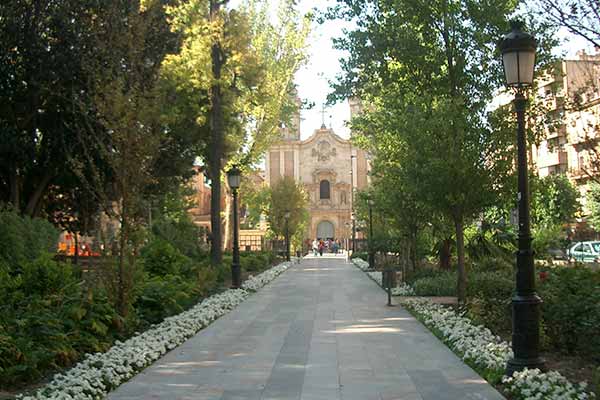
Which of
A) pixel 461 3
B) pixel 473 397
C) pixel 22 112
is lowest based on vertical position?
pixel 473 397

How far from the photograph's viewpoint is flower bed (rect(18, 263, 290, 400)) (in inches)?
280

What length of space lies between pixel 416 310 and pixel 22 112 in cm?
1555

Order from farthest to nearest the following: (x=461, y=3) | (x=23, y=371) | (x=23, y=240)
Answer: (x=23, y=240), (x=461, y=3), (x=23, y=371)

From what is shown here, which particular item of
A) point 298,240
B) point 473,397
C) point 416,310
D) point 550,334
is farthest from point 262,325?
point 298,240

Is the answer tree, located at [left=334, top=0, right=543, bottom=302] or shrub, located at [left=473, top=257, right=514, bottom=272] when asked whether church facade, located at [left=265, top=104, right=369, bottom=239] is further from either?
shrub, located at [left=473, top=257, right=514, bottom=272]

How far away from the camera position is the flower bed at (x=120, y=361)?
712 cm

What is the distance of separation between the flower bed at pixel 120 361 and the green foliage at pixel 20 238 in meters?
7.60

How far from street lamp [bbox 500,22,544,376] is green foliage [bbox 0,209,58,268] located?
45.6ft

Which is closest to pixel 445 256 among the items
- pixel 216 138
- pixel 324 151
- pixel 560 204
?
pixel 216 138

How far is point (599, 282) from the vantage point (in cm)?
975

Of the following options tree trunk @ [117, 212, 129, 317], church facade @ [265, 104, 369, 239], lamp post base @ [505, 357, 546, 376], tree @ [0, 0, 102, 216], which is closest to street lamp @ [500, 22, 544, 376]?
lamp post base @ [505, 357, 546, 376]

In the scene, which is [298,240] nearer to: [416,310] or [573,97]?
[416,310]

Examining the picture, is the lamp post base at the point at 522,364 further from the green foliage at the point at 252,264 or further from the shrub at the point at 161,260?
the green foliage at the point at 252,264

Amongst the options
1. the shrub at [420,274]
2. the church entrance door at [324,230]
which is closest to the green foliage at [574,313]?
the shrub at [420,274]
